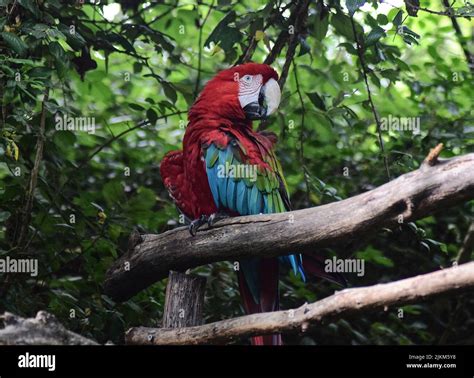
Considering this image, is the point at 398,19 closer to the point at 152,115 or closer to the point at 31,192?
the point at 152,115

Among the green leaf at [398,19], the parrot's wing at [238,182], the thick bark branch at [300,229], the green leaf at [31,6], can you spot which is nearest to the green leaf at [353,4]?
the green leaf at [398,19]

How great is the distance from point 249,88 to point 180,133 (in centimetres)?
82

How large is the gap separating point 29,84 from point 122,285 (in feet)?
2.00

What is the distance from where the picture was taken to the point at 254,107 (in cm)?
203

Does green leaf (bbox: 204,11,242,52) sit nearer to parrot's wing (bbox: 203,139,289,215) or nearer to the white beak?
the white beak

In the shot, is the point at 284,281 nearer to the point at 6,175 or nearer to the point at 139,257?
the point at 139,257

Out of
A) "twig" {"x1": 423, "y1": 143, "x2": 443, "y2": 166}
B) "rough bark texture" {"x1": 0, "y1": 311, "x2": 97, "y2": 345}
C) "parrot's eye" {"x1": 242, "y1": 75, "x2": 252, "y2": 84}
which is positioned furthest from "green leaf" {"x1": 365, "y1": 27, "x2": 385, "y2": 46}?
"rough bark texture" {"x1": 0, "y1": 311, "x2": 97, "y2": 345}

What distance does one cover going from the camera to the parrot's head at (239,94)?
201 cm

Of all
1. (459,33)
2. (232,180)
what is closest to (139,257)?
(232,180)

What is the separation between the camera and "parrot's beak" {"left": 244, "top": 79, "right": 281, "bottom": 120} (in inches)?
80.0

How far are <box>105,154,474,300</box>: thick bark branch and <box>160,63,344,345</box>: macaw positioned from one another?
0.30ft

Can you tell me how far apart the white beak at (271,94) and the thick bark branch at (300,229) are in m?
0.43

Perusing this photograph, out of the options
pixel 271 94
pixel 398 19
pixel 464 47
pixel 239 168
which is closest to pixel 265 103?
pixel 271 94

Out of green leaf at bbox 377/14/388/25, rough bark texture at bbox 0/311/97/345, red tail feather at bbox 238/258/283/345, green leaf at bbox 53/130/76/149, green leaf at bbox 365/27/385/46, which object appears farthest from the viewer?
green leaf at bbox 53/130/76/149
